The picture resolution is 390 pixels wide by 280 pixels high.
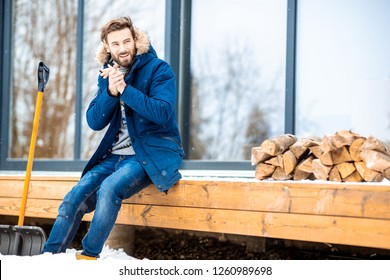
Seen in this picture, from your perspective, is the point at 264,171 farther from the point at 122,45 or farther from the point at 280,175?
the point at 122,45

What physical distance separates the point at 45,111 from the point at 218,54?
67.5 inches

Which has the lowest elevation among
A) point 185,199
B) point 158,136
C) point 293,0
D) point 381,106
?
point 185,199

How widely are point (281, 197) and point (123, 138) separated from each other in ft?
2.76

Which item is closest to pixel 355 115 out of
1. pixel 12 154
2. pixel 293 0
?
pixel 293 0

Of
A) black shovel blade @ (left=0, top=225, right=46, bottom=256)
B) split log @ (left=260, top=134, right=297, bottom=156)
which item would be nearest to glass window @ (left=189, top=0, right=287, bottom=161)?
split log @ (left=260, top=134, right=297, bottom=156)

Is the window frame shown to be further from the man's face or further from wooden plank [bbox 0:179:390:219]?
the man's face

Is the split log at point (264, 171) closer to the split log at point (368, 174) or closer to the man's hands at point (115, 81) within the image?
the split log at point (368, 174)

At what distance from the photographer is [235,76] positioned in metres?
3.53

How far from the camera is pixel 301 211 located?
239cm

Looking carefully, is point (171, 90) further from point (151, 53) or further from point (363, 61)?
point (363, 61)

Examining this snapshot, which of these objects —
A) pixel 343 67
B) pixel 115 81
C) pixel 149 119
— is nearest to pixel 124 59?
pixel 115 81

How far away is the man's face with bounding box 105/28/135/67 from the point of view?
2.60m

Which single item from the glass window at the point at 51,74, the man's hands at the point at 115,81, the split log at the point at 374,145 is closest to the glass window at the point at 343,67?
the split log at the point at 374,145

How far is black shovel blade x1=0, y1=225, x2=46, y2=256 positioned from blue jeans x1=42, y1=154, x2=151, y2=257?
15 centimetres
